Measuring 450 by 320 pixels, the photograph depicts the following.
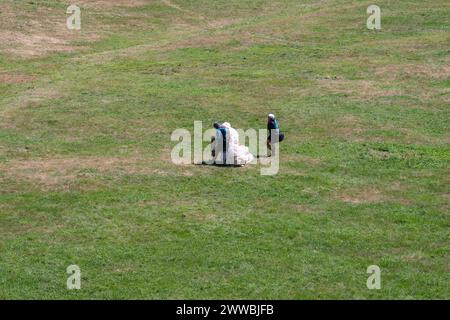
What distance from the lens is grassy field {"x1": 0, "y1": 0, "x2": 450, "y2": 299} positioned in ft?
77.1

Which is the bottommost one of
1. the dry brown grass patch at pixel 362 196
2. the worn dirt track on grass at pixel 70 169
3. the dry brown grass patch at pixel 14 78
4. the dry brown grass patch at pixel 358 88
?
the dry brown grass patch at pixel 362 196

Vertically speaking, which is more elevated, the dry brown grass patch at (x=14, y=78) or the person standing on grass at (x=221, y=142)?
the dry brown grass patch at (x=14, y=78)

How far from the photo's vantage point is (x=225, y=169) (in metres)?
32.3

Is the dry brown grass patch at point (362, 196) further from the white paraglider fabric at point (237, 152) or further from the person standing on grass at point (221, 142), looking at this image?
the person standing on grass at point (221, 142)

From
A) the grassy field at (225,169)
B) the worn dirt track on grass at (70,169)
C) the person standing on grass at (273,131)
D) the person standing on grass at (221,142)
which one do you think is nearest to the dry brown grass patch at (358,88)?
the grassy field at (225,169)

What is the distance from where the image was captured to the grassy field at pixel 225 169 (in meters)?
23.5

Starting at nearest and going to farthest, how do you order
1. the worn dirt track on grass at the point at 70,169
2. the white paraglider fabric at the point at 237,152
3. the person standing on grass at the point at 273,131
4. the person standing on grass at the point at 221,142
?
the worn dirt track on grass at the point at 70,169 < the white paraglider fabric at the point at 237,152 < the person standing on grass at the point at 221,142 < the person standing on grass at the point at 273,131

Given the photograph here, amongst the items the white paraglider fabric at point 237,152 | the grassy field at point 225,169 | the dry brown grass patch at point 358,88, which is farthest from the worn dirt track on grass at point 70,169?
the dry brown grass patch at point 358,88

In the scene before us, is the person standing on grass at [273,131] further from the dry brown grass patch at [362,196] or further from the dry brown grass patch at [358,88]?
the dry brown grass patch at [358,88]

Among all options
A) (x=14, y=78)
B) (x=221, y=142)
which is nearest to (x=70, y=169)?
(x=221, y=142)

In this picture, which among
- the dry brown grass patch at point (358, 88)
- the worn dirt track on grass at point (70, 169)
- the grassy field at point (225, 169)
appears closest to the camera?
the grassy field at point (225, 169)

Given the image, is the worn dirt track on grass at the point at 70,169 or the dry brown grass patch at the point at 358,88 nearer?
the worn dirt track on grass at the point at 70,169

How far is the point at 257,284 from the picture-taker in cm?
2264

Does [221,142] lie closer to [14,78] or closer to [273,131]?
[273,131]
